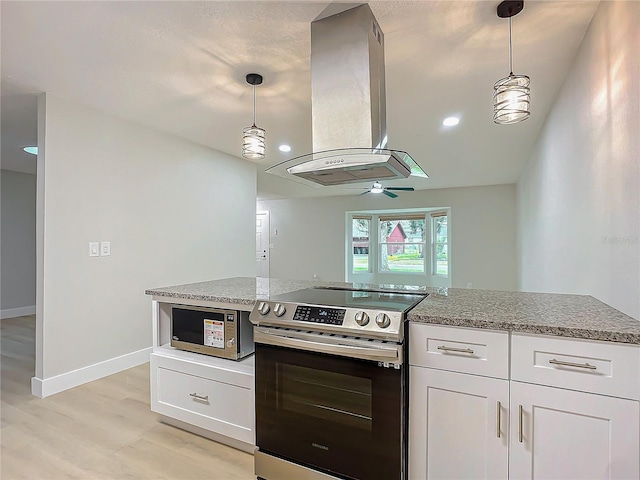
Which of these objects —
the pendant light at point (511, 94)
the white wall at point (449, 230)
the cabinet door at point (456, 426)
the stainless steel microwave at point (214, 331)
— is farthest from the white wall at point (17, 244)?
the pendant light at point (511, 94)

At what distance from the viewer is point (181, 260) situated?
3.90 metres

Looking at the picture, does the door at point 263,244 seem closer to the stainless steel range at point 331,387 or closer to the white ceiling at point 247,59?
the white ceiling at point 247,59

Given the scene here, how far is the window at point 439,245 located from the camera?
695cm

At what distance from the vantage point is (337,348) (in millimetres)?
1510

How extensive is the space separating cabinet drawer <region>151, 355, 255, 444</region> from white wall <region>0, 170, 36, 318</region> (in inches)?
200

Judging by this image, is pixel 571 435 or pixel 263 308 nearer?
pixel 571 435

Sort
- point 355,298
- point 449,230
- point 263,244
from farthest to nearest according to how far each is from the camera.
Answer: point 263,244 → point 449,230 → point 355,298

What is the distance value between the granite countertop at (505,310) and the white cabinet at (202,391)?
0.98 feet

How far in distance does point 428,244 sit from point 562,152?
15.8 feet

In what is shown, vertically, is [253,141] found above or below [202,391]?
above

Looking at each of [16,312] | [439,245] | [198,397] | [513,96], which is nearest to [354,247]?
[439,245]

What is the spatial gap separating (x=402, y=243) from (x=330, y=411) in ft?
20.7

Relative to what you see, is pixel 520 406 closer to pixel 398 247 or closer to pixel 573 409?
pixel 573 409

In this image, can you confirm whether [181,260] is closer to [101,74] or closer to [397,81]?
[101,74]
